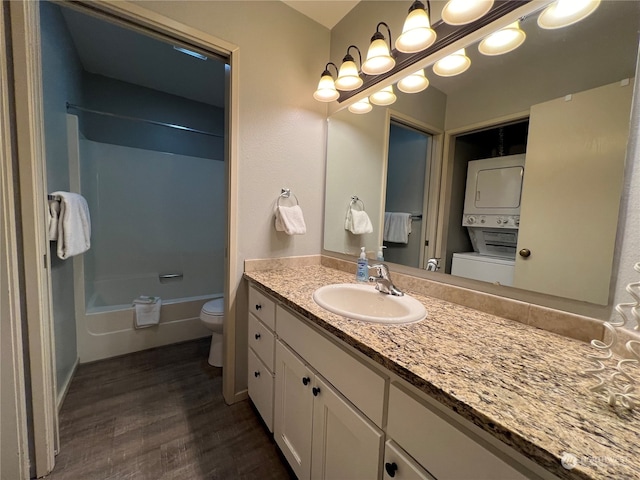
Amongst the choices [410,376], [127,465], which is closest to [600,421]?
[410,376]

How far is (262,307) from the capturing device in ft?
4.32

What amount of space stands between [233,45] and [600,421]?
6.38 ft

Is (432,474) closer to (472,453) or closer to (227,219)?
(472,453)

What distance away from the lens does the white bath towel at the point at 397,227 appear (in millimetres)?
1361

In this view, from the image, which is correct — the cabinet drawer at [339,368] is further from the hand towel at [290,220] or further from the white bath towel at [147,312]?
the white bath towel at [147,312]

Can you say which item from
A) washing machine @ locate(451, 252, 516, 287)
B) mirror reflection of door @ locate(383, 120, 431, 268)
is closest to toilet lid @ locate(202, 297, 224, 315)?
mirror reflection of door @ locate(383, 120, 431, 268)

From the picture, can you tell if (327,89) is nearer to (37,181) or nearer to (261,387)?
(37,181)

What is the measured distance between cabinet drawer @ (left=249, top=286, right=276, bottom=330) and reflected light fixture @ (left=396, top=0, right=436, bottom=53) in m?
1.30

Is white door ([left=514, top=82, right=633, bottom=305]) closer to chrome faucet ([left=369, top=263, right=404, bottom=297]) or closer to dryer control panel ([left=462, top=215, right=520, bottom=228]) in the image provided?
dryer control panel ([left=462, top=215, right=520, bottom=228])

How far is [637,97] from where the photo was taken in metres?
0.70

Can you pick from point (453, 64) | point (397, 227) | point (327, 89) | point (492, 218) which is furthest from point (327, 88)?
point (492, 218)

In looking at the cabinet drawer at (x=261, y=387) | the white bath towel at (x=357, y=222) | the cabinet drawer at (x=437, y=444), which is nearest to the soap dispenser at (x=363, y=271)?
the white bath towel at (x=357, y=222)

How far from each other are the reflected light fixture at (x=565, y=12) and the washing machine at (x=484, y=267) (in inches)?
31.4

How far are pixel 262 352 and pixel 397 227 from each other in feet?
3.25
